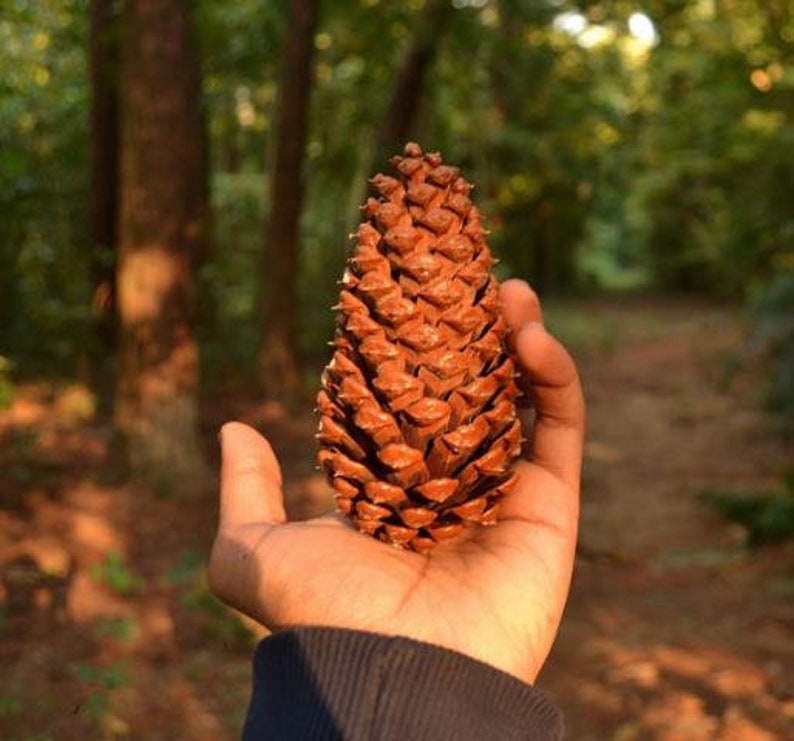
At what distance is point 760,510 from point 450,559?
7710 mm

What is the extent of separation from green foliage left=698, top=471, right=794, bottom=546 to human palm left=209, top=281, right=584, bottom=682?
7033 millimetres

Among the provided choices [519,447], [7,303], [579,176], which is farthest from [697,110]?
[519,447]

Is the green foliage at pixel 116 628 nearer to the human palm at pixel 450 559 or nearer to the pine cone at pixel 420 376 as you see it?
the human palm at pixel 450 559

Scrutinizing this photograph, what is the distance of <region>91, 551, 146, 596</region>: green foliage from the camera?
6656 millimetres

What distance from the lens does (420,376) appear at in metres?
2.29

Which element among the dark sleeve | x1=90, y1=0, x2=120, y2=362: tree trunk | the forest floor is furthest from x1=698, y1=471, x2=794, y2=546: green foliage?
the dark sleeve

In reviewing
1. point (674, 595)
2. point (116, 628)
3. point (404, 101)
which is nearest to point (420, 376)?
point (116, 628)

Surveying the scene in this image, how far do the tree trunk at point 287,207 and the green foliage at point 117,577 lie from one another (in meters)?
5.53

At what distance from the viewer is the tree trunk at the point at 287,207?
1140cm

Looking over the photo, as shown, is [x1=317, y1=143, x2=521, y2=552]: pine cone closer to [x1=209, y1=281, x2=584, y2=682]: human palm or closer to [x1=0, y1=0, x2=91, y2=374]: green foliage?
[x1=209, y1=281, x2=584, y2=682]: human palm

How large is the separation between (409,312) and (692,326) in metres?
28.8

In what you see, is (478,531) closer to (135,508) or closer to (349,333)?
(349,333)

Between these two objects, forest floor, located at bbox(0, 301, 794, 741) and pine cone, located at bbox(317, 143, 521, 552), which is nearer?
pine cone, located at bbox(317, 143, 521, 552)

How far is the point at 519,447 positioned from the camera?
243 centimetres
